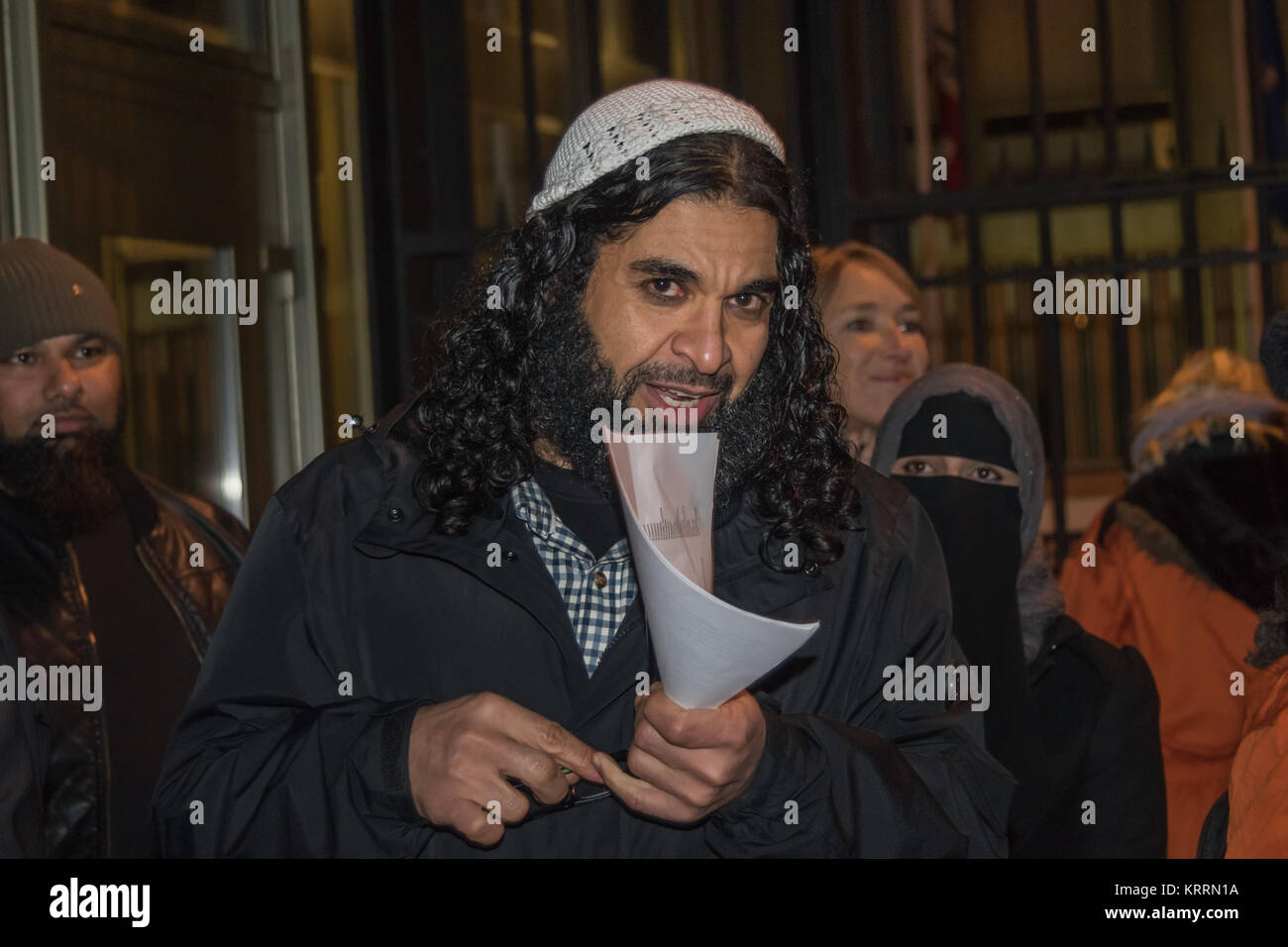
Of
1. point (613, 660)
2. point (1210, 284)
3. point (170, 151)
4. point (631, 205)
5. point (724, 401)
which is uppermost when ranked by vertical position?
point (170, 151)

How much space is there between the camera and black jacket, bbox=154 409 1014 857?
5.28 ft

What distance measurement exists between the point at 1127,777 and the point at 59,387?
2444 mm

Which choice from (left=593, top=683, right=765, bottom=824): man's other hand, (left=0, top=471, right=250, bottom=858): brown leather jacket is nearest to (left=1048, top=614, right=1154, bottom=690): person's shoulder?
(left=593, top=683, right=765, bottom=824): man's other hand

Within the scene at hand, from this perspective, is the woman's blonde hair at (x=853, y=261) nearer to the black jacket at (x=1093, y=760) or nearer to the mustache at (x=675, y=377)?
the black jacket at (x=1093, y=760)

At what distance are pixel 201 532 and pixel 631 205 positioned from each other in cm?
190

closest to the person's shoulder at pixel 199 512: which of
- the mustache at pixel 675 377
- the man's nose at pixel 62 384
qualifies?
the man's nose at pixel 62 384

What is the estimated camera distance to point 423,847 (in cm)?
163

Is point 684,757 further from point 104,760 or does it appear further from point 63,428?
point 63,428

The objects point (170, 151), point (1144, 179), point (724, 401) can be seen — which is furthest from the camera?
point (170, 151)

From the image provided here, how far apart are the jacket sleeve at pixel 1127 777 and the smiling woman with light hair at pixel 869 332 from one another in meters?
0.91

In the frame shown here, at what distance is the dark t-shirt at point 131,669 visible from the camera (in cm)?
290

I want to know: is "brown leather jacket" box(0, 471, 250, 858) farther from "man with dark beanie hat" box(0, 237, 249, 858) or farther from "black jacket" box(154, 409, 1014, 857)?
"black jacket" box(154, 409, 1014, 857)
